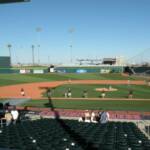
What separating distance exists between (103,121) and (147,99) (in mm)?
19793

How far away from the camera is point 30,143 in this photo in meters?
11.8

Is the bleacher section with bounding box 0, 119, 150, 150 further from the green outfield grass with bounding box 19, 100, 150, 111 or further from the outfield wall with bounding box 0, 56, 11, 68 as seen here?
the outfield wall with bounding box 0, 56, 11, 68

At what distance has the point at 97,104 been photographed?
34.6 metres

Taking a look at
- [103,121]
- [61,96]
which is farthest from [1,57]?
[103,121]

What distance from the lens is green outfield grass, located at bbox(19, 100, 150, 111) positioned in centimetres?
3234

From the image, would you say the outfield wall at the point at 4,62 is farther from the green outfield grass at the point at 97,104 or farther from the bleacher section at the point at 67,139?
the bleacher section at the point at 67,139

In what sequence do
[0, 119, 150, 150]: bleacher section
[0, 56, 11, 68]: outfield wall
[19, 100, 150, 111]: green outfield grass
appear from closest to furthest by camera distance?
1. [0, 119, 150, 150]: bleacher section
2. [19, 100, 150, 111]: green outfield grass
3. [0, 56, 11, 68]: outfield wall

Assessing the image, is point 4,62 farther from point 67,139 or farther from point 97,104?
point 67,139

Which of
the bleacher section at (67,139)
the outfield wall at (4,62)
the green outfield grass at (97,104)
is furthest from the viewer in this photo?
the outfield wall at (4,62)

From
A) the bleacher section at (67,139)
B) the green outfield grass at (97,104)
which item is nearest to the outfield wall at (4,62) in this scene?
the green outfield grass at (97,104)

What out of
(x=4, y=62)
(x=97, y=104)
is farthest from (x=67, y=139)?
(x=4, y=62)

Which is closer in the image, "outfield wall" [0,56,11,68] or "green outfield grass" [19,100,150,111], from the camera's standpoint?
"green outfield grass" [19,100,150,111]

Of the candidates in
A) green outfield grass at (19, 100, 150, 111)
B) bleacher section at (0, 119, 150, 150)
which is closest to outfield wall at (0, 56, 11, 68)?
green outfield grass at (19, 100, 150, 111)

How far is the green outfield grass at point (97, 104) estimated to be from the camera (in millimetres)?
32344
